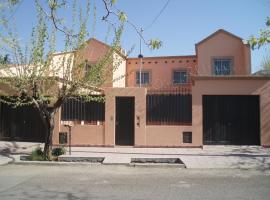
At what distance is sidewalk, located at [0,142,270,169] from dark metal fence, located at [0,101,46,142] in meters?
0.66

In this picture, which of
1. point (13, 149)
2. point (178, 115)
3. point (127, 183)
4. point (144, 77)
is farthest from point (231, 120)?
point (144, 77)

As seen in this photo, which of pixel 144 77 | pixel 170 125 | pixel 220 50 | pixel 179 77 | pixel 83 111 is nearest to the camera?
pixel 170 125

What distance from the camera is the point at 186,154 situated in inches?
605

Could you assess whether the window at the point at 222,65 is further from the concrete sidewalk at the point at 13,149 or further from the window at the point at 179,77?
the concrete sidewalk at the point at 13,149

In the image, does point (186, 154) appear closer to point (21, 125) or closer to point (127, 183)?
point (127, 183)

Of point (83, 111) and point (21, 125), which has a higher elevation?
point (83, 111)

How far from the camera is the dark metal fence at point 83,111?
1800cm

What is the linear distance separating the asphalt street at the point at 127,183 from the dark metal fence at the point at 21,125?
5.69 metres

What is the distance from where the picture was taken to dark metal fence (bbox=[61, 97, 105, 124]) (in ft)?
59.1

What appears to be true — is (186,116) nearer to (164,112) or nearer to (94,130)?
(164,112)

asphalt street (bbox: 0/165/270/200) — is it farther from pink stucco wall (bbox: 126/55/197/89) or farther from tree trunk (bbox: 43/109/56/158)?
pink stucco wall (bbox: 126/55/197/89)

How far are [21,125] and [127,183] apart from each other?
10.4 m

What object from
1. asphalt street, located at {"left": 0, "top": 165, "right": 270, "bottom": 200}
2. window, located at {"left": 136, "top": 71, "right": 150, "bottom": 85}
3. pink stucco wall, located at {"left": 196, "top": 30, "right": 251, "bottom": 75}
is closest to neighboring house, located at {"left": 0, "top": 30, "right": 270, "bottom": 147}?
asphalt street, located at {"left": 0, "top": 165, "right": 270, "bottom": 200}

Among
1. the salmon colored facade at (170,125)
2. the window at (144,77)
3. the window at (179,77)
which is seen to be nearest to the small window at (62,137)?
the salmon colored facade at (170,125)
